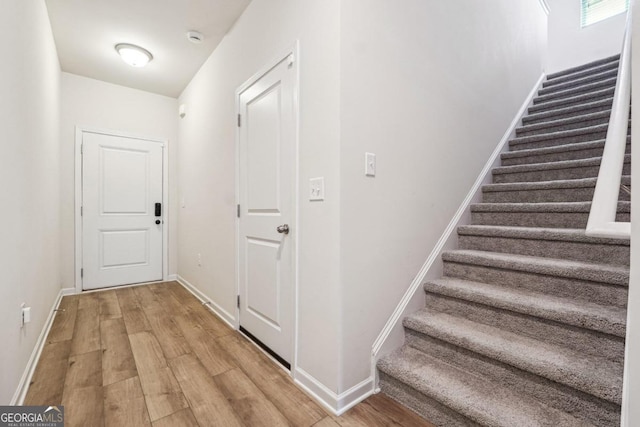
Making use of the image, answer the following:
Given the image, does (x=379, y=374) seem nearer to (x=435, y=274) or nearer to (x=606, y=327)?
(x=435, y=274)

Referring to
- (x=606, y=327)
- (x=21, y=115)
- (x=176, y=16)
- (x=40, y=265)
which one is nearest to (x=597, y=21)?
(x=606, y=327)

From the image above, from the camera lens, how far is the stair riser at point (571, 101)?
2966 millimetres

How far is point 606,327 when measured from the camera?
1294mm

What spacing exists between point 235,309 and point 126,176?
102 inches

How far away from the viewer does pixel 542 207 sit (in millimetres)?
2094

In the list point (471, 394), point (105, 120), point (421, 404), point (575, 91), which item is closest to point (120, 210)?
point (105, 120)

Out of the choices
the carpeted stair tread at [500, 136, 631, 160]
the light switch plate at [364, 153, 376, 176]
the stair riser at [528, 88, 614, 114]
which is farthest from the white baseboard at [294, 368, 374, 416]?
the stair riser at [528, 88, 614, 114]

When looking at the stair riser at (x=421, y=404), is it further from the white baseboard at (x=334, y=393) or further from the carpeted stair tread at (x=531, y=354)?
the carpeted stair tread at (x=531, y=354)

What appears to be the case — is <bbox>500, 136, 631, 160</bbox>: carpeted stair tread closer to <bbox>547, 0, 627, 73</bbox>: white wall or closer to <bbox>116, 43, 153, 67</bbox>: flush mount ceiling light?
<bbox>547, 0, 627, 73</bbox>: white wall

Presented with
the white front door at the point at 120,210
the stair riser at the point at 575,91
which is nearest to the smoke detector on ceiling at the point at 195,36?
the white front door at the point at 120,210

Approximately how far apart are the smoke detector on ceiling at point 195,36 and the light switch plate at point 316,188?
211cm

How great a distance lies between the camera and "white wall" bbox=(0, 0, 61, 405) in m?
1.38

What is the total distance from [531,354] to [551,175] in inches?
68.8

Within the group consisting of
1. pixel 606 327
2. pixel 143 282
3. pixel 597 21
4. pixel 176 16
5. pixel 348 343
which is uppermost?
pixel 597 21
